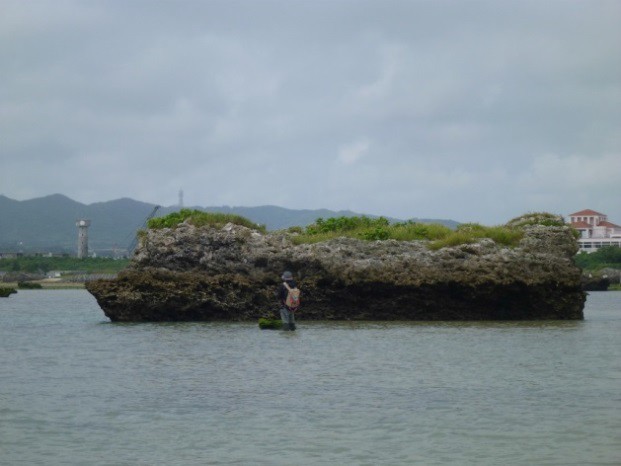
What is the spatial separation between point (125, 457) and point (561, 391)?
9.01m

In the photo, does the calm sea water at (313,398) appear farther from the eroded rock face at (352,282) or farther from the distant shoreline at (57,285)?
the distant shoreline at (57,285)

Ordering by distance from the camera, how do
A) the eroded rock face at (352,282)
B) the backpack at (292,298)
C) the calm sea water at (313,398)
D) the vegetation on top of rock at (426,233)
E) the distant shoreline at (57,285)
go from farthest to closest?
the distant shoreline at (57,285), the vegetation on top of rock at (426,233), the eroded rock face at (352,282), the backpack at (292,298), the calm sea water at (313,398)

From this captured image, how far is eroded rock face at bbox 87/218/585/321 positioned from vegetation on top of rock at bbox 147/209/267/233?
1.24m

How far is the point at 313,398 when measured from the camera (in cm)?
2014

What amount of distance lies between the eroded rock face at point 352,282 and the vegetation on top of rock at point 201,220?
49.0 inches

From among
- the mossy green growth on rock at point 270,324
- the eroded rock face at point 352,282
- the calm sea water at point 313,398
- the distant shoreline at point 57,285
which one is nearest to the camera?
the calm sea water at point 313,398

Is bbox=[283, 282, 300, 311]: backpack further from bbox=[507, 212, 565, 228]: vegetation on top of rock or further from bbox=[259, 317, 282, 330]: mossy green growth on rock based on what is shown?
bbox=[507, 212, 565, 228]: vegetation on top of rock

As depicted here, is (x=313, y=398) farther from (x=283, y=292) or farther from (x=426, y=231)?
(x=426, y=231)

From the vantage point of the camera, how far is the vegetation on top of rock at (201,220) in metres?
40.5

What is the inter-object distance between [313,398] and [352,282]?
57.6ft

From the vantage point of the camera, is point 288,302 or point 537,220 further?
point 537,220

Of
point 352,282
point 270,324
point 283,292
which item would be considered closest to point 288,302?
point 283,292

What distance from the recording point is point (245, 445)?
626 inches

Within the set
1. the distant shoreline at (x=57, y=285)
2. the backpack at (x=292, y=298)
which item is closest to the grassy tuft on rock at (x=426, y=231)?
the backpack at (x=292, y=298)
